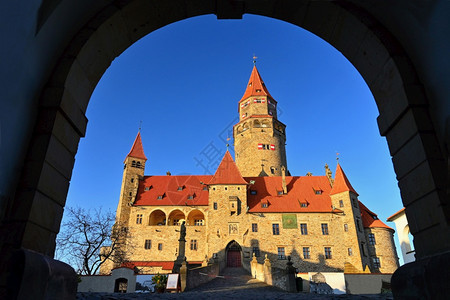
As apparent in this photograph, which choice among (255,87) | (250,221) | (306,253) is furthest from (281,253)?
(255,87)

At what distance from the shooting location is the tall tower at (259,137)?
4278 cm

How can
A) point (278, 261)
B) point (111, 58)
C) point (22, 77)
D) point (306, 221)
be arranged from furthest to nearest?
point (306, 221)
point (278, 261)
point (111, 58)
point (22, 77)

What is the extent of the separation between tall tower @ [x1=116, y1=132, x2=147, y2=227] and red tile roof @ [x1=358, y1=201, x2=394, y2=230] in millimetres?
26933

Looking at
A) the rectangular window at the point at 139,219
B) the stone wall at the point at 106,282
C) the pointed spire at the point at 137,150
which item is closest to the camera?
the stone wall at the point at 106,282

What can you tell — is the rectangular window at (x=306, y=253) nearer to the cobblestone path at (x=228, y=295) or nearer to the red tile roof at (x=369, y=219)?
the cobblestone path at (x=228, y=295)

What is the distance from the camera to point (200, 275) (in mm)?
19859

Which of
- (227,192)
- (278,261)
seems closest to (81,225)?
(227,192)

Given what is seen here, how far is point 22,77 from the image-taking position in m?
2.81

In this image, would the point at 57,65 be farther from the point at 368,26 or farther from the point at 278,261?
the point at 278,261

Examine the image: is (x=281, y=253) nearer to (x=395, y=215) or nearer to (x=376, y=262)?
(x=376, y=262)

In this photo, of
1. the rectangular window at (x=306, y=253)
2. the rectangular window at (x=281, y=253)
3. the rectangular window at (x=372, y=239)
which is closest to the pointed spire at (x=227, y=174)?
the rectangular window at (x=281, y=253)

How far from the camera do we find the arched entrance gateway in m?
2.63

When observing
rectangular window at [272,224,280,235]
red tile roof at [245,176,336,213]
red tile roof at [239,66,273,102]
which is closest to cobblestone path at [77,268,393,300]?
→ rectangular window at [272,224,280,235]

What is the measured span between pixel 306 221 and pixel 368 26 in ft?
102
